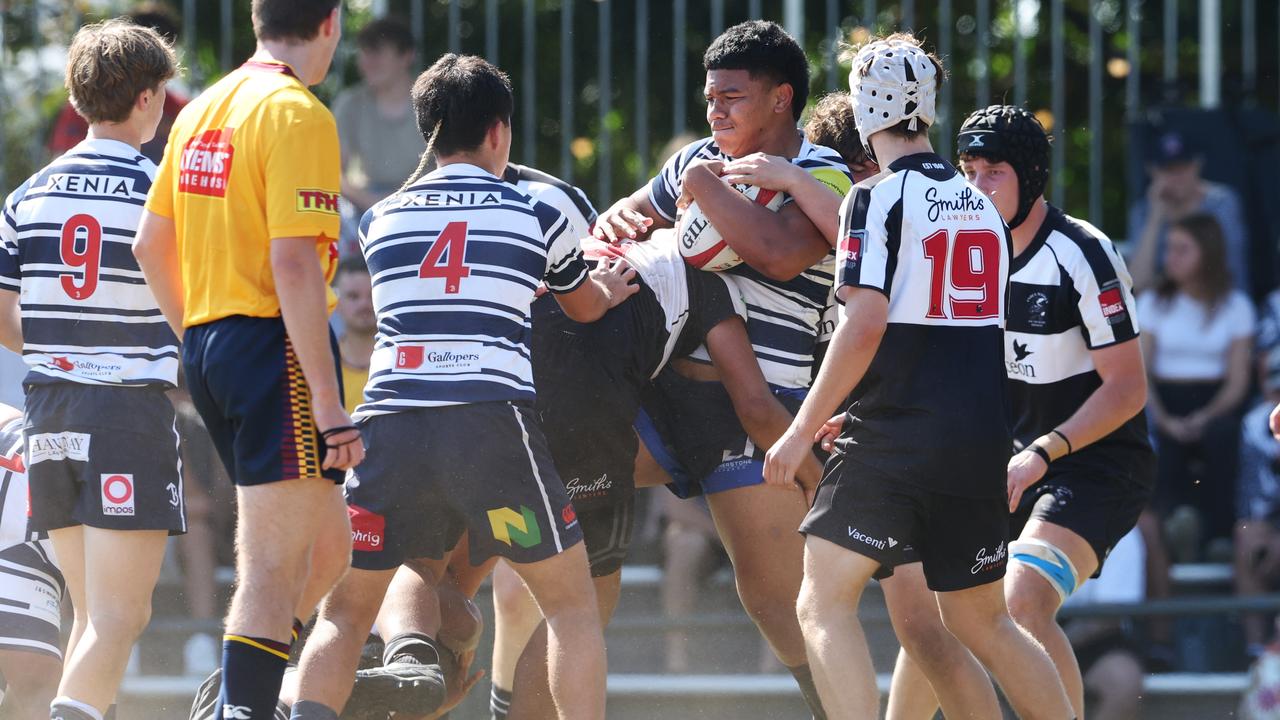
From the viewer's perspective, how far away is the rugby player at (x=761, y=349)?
16.7ft

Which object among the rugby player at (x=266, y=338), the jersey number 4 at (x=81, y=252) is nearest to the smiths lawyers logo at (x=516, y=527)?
the rugby player at (x=266, y=338)

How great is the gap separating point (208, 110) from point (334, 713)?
159cm

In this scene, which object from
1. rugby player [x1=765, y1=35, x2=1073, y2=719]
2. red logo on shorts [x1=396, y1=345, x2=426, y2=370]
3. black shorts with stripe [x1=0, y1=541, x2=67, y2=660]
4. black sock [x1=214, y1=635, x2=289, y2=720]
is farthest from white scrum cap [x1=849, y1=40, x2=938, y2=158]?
black shorts with stripe [x1=0, y1=541, x2=67, y2=660]

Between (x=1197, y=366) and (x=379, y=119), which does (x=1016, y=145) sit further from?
(x=379, y=119)

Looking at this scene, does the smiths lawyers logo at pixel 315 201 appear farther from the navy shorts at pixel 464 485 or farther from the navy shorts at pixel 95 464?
the navy shorts at pixel 95 464

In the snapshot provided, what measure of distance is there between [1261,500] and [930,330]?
4486 mm

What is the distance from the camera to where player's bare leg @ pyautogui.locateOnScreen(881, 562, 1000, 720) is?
4.59m

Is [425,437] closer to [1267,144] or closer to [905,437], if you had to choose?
[905,437]

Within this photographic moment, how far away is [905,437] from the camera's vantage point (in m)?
4.38

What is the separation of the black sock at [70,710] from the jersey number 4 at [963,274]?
2.57m

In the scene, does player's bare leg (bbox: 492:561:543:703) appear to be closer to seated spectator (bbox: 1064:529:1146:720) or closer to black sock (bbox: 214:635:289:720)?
black sock (bbox: 214:635:289:720)

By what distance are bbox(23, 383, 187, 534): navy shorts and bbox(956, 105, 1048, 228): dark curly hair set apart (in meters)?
2.66

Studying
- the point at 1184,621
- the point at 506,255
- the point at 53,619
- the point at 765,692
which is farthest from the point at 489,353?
the point at 1184,621

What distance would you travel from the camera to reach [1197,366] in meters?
8.49
